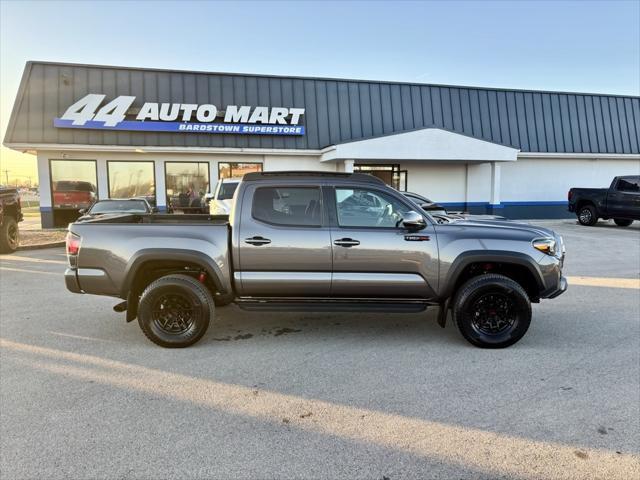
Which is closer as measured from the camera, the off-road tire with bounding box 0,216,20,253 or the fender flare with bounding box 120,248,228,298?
the fender flare with bounding box 120,248,228,298

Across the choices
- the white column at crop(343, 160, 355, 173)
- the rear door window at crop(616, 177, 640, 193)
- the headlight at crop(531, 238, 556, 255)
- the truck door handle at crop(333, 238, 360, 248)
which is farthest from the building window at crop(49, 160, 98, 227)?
the rear door window at crop(616, 177, 640, 193)

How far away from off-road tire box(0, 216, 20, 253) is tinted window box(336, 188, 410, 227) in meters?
10.7

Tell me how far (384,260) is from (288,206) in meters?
1.24

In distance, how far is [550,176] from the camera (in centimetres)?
2248

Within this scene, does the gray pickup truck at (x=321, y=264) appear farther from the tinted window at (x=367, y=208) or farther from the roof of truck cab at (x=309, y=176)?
the roof of truck cab at (x=309, y=176)

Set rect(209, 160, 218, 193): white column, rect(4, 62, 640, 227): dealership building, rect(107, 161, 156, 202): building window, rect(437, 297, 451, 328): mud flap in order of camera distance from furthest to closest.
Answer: rect(209, 160, 218, 193): white column < rect(107, 161, 156, 202): building window < rect(4, 62, 640, 227): dealership building < rect(437, 297, 451, 328): mud flap

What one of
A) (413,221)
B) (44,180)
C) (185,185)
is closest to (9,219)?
(44,180)

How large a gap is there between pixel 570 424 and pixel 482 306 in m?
1.79

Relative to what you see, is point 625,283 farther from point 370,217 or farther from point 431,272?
point 370,217

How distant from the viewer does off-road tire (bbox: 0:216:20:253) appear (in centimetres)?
1185

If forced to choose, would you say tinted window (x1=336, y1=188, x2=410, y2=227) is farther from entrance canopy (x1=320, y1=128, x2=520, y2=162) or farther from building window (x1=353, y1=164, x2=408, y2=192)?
building window (x1=353, y1=164, x2=408, y2=192)

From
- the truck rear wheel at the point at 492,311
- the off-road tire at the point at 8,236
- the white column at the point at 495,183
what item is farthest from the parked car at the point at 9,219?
the white column at the point at 495,183

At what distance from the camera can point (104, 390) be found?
13.1 feet

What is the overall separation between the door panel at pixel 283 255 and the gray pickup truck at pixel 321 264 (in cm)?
1
